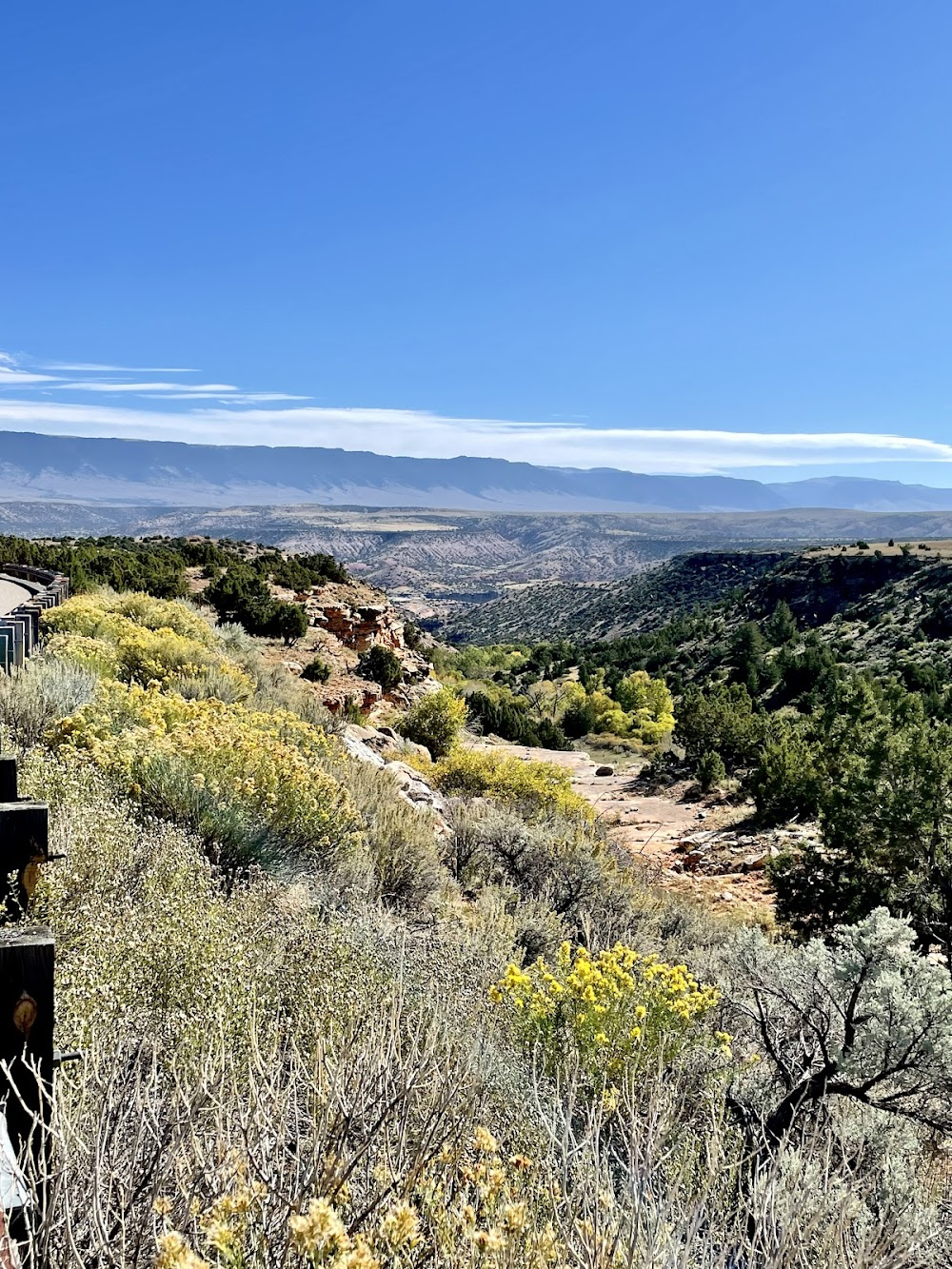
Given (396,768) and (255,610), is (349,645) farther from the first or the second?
(396,768)

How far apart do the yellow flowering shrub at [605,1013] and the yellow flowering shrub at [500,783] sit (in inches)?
346

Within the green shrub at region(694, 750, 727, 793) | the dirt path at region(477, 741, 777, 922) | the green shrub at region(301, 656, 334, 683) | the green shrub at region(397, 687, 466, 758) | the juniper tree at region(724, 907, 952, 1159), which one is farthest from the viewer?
the green shrub at region(694, 750, 727, 793)

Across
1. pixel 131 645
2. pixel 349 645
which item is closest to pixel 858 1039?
pixel 131 645

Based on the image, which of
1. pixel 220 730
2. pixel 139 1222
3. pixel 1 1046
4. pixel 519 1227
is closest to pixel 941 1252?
pixel 519 1227

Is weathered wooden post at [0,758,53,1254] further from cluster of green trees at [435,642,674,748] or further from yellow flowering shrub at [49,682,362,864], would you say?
cluster of green trees at [435,642,674,748]

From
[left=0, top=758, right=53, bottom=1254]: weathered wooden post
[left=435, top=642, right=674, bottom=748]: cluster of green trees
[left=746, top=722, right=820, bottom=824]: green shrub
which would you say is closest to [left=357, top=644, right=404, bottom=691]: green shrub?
[left=435, top=642, right=674, bottom=748]: cluster of green trees

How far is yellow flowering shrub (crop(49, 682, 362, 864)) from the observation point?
19.7 ft

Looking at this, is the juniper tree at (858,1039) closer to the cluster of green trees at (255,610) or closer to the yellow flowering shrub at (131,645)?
the yellow flowering shrub at (131,645)

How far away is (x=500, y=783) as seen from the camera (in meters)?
14.9

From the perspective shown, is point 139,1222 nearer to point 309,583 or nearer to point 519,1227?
point 519,1227

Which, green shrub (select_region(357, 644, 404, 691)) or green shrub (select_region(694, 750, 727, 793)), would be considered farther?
green shrub (select_region(694, 750, 727, 793))

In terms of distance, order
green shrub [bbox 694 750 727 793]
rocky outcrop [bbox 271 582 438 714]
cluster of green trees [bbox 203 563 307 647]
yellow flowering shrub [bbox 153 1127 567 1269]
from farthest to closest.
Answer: green shrub [bbox 694 750 727 793] < cluster of green trees [bbox 203 563 307 647] < rocky outcrop [bbox 271 582 438 714] < yellow flowering shrub [bbox 153 1127 567 1269]

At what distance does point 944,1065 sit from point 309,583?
91.5 feet

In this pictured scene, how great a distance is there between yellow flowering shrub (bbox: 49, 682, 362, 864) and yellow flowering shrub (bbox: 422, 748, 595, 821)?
6.85 metres
